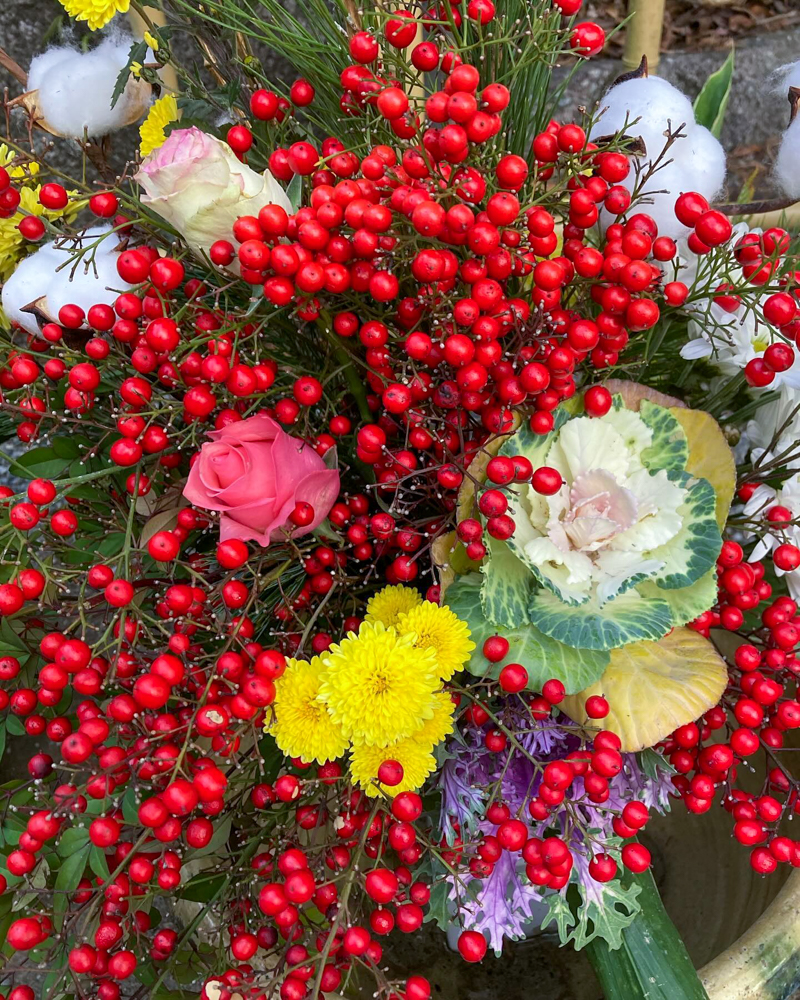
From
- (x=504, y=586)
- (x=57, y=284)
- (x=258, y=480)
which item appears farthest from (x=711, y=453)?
(x=57, y=284)

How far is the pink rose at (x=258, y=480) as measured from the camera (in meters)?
0.35

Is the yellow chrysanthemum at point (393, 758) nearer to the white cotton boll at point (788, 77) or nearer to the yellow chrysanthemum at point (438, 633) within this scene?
the yellow chrysanthemum at point (438, 633)

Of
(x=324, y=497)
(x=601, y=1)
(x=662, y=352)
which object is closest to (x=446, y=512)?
(x=324, y=497)

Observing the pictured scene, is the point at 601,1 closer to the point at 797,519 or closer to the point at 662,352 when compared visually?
the point at 662,352

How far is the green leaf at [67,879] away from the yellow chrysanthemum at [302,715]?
0.41 ft

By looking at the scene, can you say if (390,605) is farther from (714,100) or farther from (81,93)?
(714,100)

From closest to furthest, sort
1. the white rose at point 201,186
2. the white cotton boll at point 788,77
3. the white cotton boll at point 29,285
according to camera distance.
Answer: the white rose at point 201,186, the white cotton boll at point 29,285, the white cotton boll at point 788,77

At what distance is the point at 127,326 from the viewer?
1.19 feet

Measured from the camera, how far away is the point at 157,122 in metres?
0.48

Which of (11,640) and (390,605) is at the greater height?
(390,605)

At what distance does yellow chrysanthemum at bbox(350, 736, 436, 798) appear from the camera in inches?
14.5

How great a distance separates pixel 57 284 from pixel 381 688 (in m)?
0.26

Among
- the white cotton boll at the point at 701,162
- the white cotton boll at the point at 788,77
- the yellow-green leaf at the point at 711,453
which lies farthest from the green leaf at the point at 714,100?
the yellow-green leaf at the point at 711,453

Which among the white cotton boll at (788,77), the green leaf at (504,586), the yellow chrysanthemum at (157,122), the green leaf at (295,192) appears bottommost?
the green leaf at (504,586)
